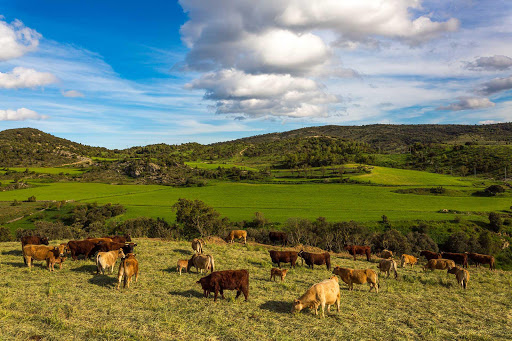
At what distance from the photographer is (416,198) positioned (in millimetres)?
84375

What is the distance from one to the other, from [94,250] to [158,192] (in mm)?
87318

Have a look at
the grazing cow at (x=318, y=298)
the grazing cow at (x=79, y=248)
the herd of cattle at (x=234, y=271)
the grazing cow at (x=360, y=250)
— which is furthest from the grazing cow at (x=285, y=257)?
the grazing cow at (x=79, y=248)

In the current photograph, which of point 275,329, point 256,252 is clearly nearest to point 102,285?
point 275,329

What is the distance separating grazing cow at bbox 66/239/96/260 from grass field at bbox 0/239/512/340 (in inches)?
26.3

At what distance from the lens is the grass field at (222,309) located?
9.45 m

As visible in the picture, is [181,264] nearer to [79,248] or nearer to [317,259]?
[79,248]

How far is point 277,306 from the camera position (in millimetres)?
12312

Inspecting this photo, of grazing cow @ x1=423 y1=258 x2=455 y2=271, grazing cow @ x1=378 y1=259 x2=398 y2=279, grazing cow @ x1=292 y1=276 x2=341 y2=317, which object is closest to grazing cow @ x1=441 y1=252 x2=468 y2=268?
grazing cow @ x1=423 y1=258 x2=455 y2=271

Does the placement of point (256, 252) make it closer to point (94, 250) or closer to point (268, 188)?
point (94, 250)

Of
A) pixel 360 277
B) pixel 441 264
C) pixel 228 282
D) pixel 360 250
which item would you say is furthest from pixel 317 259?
pixel 441 264

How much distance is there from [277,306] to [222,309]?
244cm

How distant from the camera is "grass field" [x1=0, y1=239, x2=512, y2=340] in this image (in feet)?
31.0

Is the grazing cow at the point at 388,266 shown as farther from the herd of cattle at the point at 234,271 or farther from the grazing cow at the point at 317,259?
the grazing cow at the point at 317,259

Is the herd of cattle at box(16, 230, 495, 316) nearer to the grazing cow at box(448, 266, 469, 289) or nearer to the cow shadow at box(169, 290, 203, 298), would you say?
the grazing cow at box(448, 266, 469, 289)
